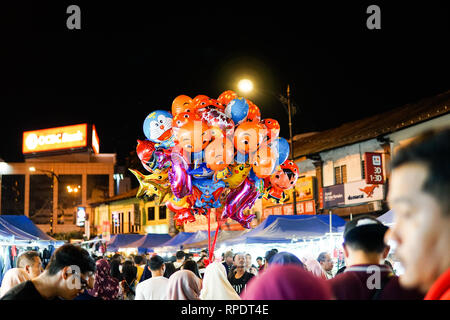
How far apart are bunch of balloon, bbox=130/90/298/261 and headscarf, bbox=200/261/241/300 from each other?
2108 mm

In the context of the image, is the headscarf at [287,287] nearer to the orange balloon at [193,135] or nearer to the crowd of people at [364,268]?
the crowd of people at [364,268]

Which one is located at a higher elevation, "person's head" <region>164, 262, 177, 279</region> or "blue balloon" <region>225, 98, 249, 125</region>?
"blue balloon" <region>225, 98, 249, 125</region>

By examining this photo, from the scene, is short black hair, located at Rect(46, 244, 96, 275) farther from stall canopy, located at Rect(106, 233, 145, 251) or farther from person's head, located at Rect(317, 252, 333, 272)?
stall canopy, located at Rect(106, 233, 145, 251)

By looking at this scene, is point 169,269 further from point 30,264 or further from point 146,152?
point 30,264

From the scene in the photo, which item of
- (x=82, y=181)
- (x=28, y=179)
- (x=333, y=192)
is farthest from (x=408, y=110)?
(x=28, y=179)

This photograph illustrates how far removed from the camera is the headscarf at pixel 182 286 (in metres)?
5.56

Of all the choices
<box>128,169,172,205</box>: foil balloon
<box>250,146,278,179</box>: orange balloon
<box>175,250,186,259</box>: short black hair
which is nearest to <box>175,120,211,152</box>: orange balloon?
<box>250,146,278,179</box>: orange balloon

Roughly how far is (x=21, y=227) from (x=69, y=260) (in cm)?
1197

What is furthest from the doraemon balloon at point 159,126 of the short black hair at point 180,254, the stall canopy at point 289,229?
the stall canopy at point 289,229

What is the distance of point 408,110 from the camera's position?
22.7 metres

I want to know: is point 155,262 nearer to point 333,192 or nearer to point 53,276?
point 53,276

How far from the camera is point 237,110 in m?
8.07

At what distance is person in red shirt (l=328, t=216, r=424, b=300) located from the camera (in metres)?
2.86
